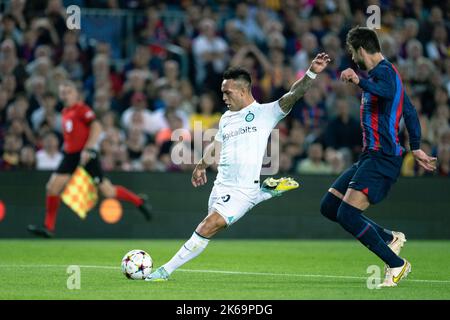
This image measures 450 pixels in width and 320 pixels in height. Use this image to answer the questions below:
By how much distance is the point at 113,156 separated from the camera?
61.7 feet

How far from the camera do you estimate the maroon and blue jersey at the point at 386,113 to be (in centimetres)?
1000

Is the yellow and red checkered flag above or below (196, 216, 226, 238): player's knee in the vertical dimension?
below

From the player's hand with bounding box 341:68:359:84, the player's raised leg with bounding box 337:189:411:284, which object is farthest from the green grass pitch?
the player's hand with bounding box 341:68:359:84

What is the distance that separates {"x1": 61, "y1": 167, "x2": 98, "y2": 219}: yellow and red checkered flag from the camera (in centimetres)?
1802

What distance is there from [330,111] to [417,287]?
10641 mm

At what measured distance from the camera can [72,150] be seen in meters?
17.0

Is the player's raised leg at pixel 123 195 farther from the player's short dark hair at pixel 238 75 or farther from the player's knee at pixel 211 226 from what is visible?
the player's knee at pixel 211 226

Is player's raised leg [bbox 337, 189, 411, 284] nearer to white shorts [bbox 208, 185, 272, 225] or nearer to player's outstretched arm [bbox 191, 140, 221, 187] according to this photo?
white shorts [bbox 208, 185, 272, 225]

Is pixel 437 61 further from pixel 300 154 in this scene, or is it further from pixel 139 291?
pixel 139 291

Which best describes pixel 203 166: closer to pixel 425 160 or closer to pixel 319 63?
pixel 319 63

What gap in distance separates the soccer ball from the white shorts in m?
0.82

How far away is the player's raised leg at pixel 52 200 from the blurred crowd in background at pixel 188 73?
5.05 ft

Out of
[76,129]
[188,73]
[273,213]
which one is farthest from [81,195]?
[188,73]
